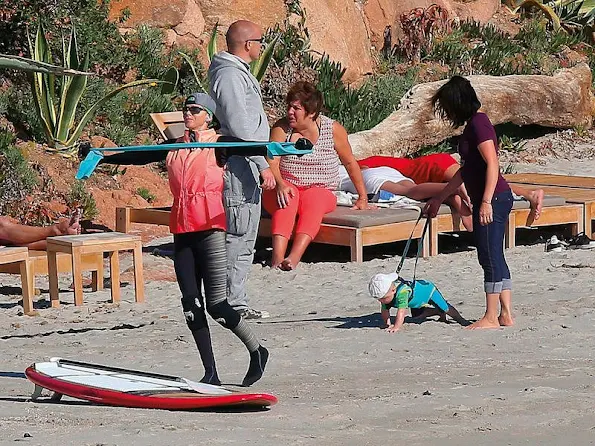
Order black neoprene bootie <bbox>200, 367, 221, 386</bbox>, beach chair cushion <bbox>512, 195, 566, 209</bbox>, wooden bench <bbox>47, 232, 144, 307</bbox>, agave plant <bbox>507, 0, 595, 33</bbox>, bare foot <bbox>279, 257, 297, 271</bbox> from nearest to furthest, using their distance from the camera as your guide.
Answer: black neoprene bootie <bbox>200, 367, 221, 386</bbox>
wooden bench <bbox>47, 232, 144, 307</bbox>
bare foot <bbox>279, 257, 297, 271</bbox>
beach chair cushion <bbox>512, 195, 566, 209</bbox>
agave plant <bbox>507, 0, 595, 33</bbox>

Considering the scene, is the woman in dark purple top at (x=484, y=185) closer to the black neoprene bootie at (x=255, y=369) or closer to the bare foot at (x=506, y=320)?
the bare foot at (x=506, y=320)

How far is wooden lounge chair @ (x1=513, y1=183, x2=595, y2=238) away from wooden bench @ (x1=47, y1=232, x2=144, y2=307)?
13.5ft

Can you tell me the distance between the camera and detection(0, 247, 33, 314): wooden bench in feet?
29.8

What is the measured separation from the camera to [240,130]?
25.9 ft

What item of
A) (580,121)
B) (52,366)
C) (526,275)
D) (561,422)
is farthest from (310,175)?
(580,121)

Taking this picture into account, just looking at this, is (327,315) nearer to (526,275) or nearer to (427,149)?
(526,275)

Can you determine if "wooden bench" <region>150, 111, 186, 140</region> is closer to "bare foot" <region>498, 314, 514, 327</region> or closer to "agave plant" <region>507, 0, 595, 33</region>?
"bare foot" <region>498, 314, 514, 327</region>

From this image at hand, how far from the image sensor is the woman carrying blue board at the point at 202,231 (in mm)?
6297

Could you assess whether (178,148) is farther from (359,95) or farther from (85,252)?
(359,95)

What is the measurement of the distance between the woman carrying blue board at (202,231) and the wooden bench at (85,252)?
111 inches

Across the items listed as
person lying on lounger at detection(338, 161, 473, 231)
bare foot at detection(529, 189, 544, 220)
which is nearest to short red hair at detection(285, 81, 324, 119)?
person lying on lounger at detection(338, 161, 473, 231)

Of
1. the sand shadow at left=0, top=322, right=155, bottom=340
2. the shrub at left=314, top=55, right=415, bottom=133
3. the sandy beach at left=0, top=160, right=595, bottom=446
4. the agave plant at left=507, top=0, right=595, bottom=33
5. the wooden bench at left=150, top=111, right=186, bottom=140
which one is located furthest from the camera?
the agave plant at left=507, top=0, right=595, bottom=33

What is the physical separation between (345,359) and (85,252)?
2779 mm

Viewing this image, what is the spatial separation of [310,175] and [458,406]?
497cm
